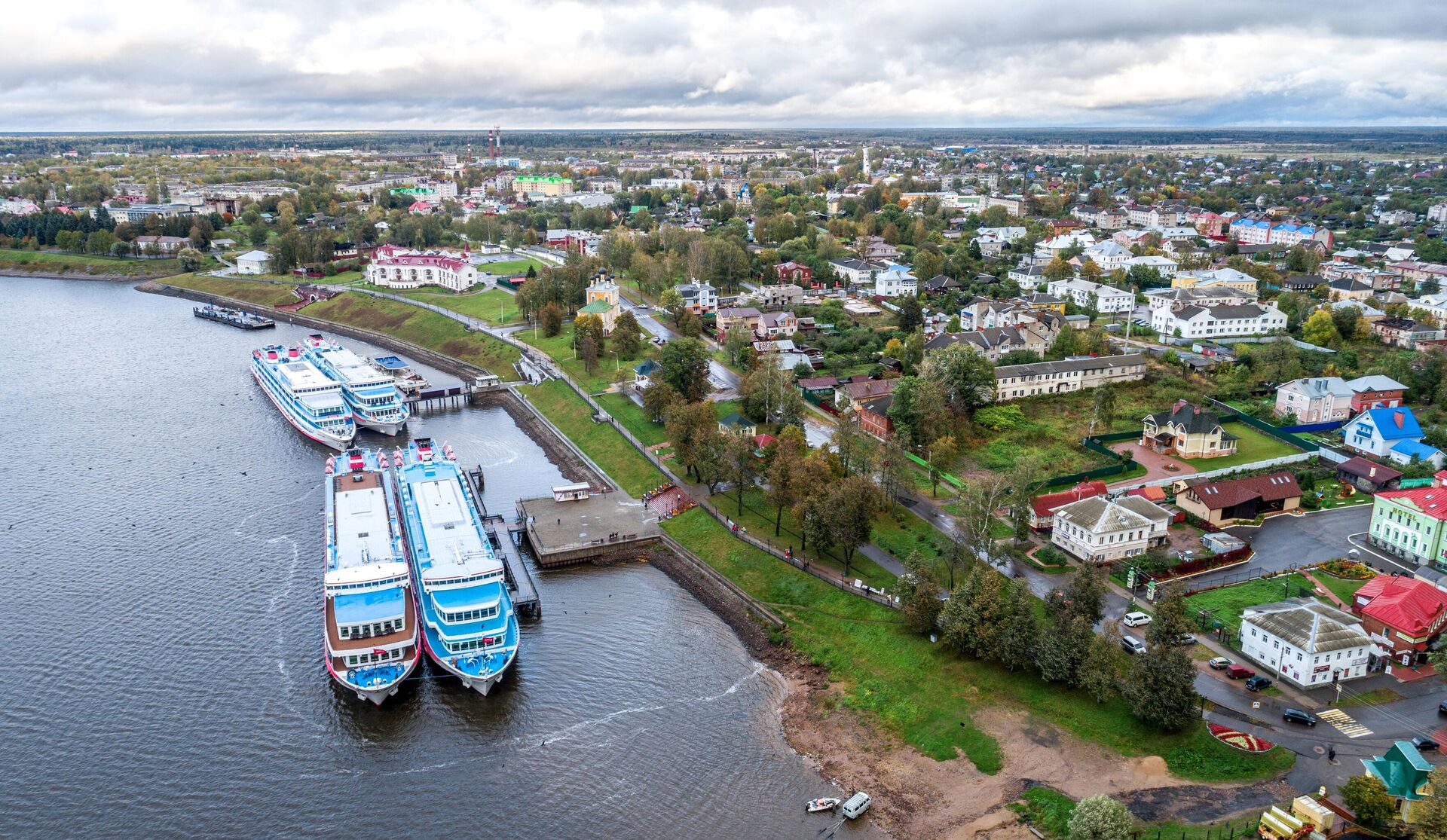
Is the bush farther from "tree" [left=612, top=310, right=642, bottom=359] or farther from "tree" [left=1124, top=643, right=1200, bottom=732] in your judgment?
"tree" [left=612, top=310, right=642, bottom=359]

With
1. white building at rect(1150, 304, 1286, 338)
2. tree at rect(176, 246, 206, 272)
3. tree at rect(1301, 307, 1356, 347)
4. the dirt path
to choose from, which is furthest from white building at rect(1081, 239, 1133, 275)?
tree at rect(176, 246, 206, 272)

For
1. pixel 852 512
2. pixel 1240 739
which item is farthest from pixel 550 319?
pixel 1240 739

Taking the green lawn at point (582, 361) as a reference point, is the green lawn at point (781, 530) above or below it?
below

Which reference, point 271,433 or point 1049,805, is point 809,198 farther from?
point 1049,805

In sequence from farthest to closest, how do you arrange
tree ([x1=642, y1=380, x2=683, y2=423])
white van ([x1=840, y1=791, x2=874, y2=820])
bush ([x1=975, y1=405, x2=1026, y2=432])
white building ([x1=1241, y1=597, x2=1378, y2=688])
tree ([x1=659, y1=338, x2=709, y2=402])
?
1. tree ([x1=659, y1=338, x2=709, y2=402])
2. tree ([x1=642, y1=380, x2=683, y2=423])
3. bush ([x1=975, y1=405, x2=1026, y2=432])
4. white building ([x1=1241, y1=597, x2=1378, y2=688])
5. white van ([x1=840, y1=791, x2=874, y2=820])

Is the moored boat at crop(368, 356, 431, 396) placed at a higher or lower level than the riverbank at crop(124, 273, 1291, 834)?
higher

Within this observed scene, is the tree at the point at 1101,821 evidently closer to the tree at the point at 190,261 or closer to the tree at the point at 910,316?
→ the tree at the point at 910,316

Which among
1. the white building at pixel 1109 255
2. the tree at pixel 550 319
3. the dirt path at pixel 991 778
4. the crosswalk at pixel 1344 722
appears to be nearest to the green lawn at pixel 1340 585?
the crosswalk at pixel 1344 722

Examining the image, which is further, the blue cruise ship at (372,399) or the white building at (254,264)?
the white building at (254,264)
